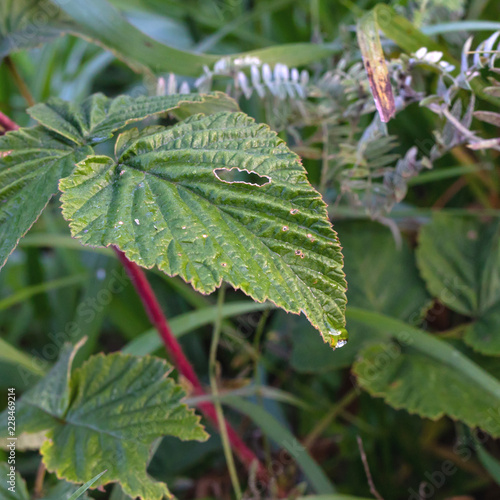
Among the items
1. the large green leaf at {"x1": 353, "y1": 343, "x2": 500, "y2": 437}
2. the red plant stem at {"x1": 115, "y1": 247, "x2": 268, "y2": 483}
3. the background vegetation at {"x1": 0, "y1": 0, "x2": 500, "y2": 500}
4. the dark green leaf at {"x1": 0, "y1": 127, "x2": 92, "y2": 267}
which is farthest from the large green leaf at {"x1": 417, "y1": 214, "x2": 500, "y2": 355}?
the dark green leaf at {"x1": 0, "y1": 127, "x2": 92, "y2": 267}

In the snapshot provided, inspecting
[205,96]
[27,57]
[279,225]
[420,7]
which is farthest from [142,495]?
[27,57]

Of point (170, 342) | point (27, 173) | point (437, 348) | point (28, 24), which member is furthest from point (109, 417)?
point (28, 24)

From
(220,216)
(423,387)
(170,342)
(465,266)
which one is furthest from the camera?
(465,266)

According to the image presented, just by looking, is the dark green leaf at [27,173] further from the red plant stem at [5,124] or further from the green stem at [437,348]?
the green stem at [437,348]

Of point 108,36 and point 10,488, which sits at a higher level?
point 108,36

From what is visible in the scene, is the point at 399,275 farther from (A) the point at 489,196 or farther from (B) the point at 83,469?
(B) the point at 83,469

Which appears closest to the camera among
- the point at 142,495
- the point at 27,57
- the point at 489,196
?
the point at 142,495

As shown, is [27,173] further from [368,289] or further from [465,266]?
[465,266]

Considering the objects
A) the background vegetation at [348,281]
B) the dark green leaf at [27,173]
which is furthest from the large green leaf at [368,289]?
the dark green leaf at [27,173]
